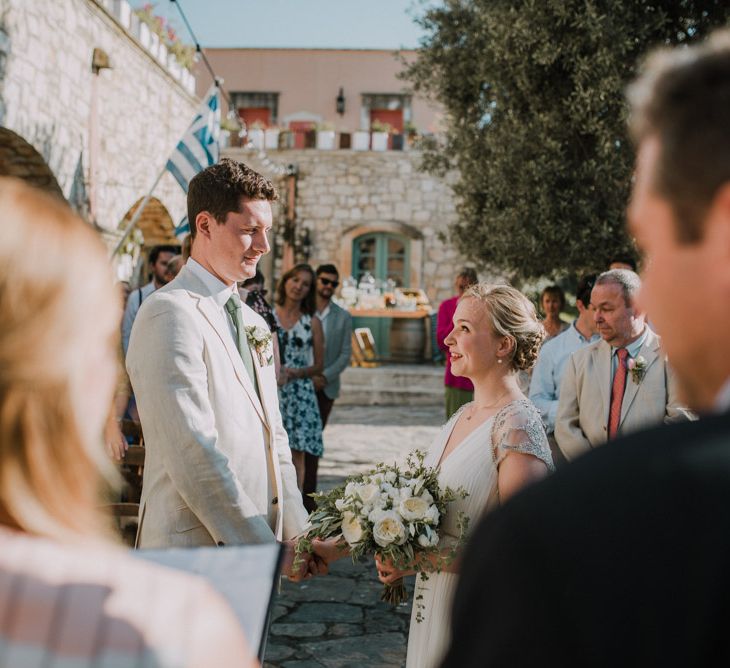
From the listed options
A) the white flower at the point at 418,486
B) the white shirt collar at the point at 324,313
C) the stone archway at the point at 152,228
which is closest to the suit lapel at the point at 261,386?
the white flower at the point at 418,486

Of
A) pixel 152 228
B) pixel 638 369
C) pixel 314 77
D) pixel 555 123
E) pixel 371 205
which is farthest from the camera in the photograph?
pixel 314 77

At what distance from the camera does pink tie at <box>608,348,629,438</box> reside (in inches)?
155

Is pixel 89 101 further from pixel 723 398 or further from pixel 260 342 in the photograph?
pixel 723 398

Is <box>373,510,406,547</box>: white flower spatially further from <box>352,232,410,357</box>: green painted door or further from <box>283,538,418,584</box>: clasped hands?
<box>352,232,410,357</box>: green painted door

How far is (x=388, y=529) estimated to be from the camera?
2365mm

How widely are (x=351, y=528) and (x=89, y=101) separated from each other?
28.0ft

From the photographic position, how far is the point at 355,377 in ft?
47.3

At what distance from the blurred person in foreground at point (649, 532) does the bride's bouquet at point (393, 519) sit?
64.7 inches

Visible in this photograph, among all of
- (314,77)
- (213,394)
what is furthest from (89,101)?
(314,77)

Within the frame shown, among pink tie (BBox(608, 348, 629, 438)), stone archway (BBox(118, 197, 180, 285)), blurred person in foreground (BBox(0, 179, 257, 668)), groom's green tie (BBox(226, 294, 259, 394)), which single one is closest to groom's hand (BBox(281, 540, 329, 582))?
groom's green tie (BBox(226, 294, 259, 394))

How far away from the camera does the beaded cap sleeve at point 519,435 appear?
96.3 inches

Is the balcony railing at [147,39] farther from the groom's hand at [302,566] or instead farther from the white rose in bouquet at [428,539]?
the white rose in bouquet at [428,539]

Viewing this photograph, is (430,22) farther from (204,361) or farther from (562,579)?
(562,579)

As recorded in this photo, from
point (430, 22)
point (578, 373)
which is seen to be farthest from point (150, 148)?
point (578, 373)
